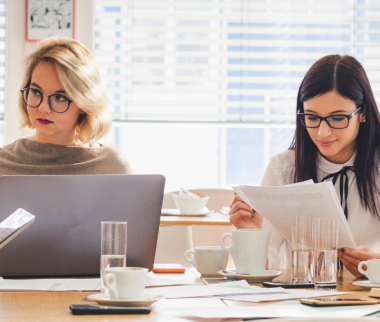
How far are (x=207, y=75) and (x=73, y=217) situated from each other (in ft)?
8.25

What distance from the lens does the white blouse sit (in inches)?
59.6

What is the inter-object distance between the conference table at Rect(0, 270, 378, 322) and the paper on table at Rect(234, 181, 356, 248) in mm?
166

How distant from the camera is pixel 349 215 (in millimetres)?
1540

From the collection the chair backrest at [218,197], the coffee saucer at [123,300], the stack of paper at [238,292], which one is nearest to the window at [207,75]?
the chair backrest at [218,197]

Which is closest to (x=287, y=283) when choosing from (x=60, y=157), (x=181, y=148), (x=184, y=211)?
(x=60, y=157)

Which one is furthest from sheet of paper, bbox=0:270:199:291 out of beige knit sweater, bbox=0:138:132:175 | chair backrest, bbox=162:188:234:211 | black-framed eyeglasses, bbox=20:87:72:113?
chair backrest, bbox=162:188:234:211

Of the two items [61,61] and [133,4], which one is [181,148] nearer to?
[133,4]

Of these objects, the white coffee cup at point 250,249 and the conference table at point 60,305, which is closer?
the conference table at point 60,305

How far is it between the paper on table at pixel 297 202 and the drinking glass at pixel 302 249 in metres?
0.05

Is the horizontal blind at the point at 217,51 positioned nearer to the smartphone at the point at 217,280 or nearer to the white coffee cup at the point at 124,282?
the smartphone at the point at 217,280

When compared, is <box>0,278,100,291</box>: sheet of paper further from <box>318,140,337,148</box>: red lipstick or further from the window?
the window

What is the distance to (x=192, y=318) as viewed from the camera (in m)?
0.71

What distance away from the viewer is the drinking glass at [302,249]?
98 cm

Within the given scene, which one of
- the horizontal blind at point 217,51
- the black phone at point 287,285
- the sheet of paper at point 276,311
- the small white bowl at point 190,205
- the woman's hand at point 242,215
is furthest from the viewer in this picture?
the horizontal blind at point 217,51
